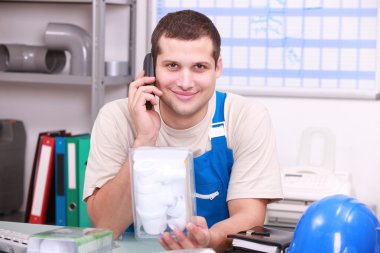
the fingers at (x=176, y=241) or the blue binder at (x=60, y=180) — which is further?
the blue binder at (x=60, y=180)

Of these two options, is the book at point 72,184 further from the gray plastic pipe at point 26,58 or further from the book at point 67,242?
the book at point 67,242

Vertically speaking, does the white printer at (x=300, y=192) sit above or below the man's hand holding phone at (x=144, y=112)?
below

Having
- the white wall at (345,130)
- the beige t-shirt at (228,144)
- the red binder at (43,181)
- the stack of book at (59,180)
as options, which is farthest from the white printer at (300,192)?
the red binder at (43,181)

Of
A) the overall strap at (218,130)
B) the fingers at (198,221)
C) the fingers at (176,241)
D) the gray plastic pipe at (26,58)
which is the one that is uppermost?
the gray plastic pipe at (26,58)

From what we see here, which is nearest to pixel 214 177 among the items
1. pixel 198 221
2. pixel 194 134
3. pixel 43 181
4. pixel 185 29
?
pixel 194 134

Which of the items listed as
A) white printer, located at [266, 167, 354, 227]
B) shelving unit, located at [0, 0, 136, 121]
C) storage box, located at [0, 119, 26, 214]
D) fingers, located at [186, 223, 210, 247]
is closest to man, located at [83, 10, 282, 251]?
fingers, located at [186, 223, 210, 247]

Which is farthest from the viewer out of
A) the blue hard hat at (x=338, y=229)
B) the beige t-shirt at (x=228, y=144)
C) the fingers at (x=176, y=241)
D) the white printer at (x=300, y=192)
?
the white printer at (x=300, y=192)

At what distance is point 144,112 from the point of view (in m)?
1.85

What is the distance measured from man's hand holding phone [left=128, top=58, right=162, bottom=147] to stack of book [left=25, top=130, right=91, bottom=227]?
88cm

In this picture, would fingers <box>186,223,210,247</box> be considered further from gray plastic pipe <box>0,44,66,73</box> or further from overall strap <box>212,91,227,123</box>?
gray plastic pipe <box>0,44,66,73</box>

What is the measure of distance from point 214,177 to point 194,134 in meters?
0.13

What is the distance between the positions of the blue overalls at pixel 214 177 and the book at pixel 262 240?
0.42 meters

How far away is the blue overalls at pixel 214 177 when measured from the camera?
196cm

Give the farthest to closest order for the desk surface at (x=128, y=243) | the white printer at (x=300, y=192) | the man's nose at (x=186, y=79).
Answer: the white printer at (x=300, y=192), the man's nose at (x=186, y=79), the desk surface at (x=128, y=243)
